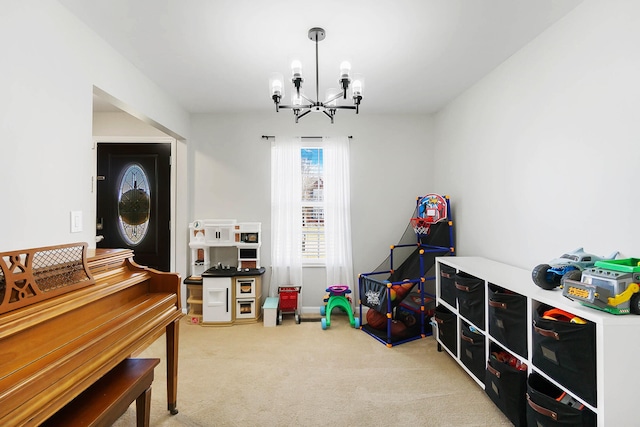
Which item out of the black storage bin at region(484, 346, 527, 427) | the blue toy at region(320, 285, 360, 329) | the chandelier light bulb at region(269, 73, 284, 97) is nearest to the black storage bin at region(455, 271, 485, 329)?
the black storage bin at region(484, 346, 527, 427)

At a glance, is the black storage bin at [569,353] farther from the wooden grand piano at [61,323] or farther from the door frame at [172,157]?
the door frame at [172,157]

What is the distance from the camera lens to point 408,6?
6.36 feet

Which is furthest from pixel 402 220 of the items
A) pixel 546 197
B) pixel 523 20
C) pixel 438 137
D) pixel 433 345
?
pixel 523 20

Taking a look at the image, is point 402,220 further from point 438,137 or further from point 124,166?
point 124,166

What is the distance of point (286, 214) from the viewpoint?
3910 millimetres

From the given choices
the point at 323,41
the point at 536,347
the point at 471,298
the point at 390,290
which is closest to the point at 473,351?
the point at 471,298

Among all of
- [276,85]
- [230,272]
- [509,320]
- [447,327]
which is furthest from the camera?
[230,272]

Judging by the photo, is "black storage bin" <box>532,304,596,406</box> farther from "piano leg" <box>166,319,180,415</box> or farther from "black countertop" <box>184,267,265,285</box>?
"black countertop" <box>184,267,265,285</box>

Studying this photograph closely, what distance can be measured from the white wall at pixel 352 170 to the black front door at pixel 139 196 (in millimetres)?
356

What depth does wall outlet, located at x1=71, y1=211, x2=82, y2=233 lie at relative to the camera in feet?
6.42

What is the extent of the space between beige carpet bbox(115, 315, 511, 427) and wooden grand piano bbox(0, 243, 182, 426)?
0.81 meters

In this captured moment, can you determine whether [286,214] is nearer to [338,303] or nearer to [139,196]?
[338,303]

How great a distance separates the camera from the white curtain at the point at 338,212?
3.91 meters

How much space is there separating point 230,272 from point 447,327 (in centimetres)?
233
